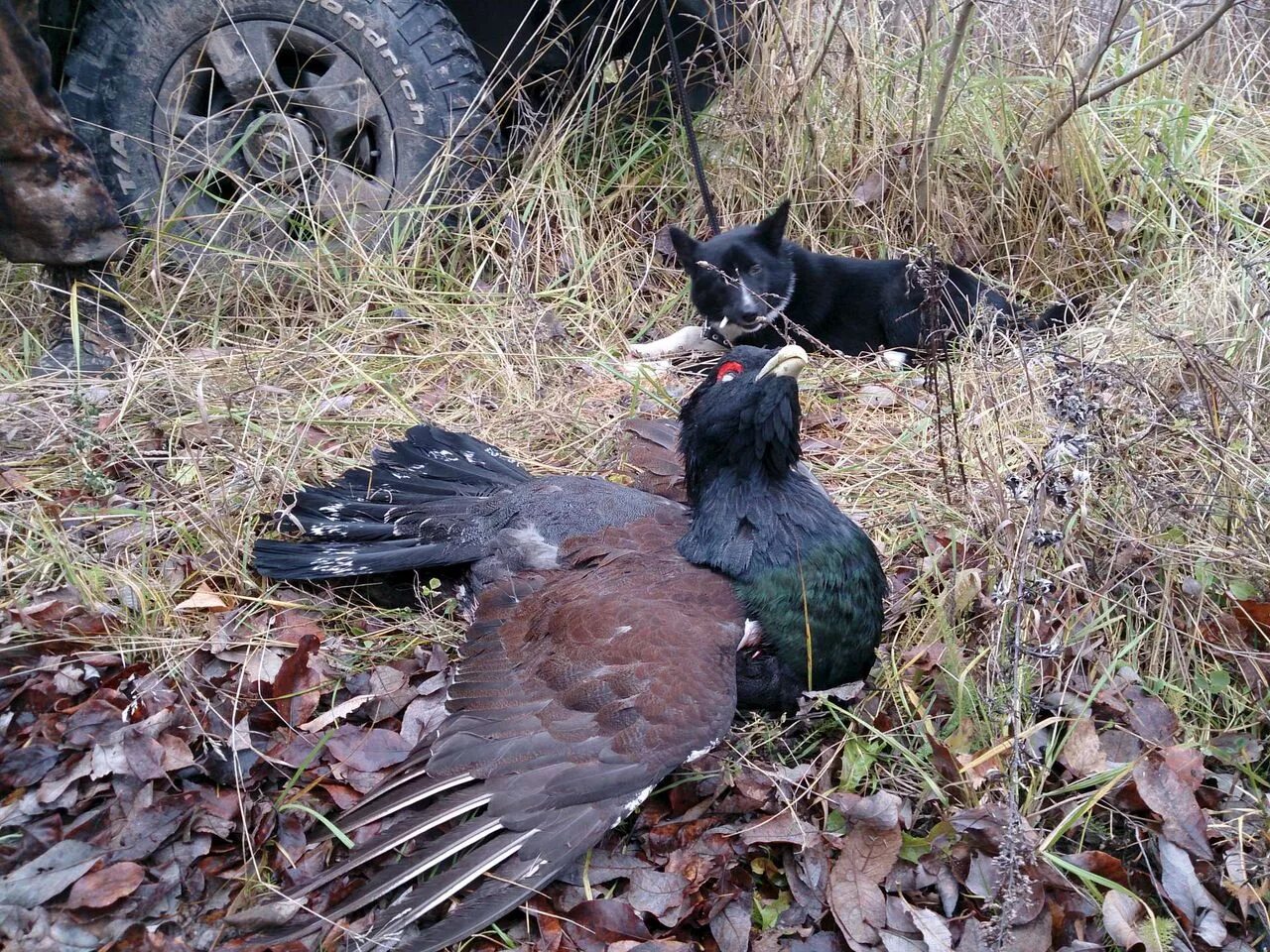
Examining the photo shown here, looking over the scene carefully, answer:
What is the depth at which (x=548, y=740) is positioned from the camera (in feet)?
8.46

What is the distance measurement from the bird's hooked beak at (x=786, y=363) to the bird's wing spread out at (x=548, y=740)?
617mm

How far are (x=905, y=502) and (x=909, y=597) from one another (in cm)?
51

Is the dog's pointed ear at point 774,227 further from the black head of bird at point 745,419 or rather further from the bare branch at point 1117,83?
the black head of bird at point 745,419

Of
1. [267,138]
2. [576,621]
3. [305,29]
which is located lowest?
[576,621]

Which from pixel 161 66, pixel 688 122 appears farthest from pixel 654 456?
pixel 161 66

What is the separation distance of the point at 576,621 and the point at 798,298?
2648mm

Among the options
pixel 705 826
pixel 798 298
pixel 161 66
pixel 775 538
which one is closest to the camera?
pixel 705 826

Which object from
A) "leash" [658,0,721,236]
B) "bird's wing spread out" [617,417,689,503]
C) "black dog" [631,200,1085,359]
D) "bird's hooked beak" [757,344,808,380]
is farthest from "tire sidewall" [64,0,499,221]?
"bird's hooked beak" [757,344,808,380]

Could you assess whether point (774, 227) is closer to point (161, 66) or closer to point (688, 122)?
point (688, 122)

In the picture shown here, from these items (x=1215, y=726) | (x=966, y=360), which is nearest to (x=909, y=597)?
(x=1215, y=726)

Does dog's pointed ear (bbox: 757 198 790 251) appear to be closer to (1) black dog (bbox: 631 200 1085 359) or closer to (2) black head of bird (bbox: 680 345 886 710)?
(1) black dog (bbox: 631 200 1085 359)

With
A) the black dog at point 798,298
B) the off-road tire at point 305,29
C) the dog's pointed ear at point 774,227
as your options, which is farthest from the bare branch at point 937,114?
the off-road tire at point 305,29

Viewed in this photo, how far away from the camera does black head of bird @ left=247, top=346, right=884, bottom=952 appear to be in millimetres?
2406

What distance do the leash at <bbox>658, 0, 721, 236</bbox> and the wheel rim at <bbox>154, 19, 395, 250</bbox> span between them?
139 centimetres
